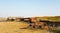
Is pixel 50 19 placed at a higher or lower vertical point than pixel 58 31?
higher

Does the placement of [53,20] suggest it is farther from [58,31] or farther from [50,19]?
[58,31]

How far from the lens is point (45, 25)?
91.4ft

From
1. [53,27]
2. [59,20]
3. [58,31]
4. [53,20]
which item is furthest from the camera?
[53,27]

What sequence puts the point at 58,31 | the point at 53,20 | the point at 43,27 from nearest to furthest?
the point at 58,31 < the point at 53,20 < the point at 43,27

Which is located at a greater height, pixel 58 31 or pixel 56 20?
pixel 56 20

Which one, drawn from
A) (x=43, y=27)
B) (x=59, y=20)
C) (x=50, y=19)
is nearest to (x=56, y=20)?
(x=59, y=20)

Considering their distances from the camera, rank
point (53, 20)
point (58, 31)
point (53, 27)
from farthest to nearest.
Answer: point (53, 27), point (53, 20), point (58, 31)

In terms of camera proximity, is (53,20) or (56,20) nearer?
(56,20)

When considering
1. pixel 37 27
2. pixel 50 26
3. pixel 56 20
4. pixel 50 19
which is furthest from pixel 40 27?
pixel 56 20

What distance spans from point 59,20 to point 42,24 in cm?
707

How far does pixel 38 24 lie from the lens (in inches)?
1133

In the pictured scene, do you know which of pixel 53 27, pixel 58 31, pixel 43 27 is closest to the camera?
pixel 58 31

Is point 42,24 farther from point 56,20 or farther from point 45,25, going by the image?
point 56,20

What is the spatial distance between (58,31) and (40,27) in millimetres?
8279
